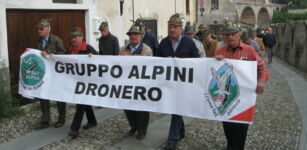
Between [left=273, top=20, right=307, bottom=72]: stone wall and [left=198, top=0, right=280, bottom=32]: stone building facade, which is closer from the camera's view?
[left=273, top=20, right=307, bottom=72]: stone wall

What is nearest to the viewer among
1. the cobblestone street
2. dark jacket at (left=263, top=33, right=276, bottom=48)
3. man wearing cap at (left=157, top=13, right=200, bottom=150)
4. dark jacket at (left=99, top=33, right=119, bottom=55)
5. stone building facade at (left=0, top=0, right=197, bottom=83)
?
man wearing cap at (left=157, top=13, right=200, bottom=150)

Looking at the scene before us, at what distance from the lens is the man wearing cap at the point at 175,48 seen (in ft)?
17.6

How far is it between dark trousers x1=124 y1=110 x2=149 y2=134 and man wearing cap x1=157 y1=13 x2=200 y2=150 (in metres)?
0.64

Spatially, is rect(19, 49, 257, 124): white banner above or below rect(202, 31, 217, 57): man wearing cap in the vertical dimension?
below

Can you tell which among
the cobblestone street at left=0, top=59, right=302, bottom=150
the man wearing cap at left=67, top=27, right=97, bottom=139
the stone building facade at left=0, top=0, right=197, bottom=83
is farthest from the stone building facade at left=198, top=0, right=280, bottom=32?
the man wearing cap at left=67, top=27, right=97, bottom=139

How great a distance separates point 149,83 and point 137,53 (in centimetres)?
64

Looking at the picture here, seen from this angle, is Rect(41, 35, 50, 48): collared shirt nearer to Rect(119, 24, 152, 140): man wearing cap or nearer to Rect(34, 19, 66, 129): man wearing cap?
Rect(34, 19, 66, 129): man wearing cap

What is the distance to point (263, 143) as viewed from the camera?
582cm

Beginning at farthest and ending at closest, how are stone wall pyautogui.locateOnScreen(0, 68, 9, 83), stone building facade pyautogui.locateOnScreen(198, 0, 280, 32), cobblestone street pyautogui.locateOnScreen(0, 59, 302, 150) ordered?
stone building facade pyautogui.locateOnScreen(198, 0, 280, 32), stone wall pyautogui.locateOnScreen(0, 68, 9, 83), cobblestone street pyautogui.locateOnScreen(0, 59, 302, 150)

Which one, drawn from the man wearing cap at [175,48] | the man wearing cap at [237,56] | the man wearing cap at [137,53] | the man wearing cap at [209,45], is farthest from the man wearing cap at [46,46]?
the man wearing cap at [209,45]

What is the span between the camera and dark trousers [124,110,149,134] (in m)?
5.91

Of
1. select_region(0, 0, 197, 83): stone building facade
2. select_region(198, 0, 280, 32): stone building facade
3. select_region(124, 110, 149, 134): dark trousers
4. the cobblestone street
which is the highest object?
select_region(198, 0, 280, 32): stone building facade

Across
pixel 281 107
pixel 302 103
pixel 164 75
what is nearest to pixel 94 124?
pixel 164 75

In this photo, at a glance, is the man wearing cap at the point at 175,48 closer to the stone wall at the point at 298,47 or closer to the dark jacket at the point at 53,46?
the dark jacket at the point at 53,46
